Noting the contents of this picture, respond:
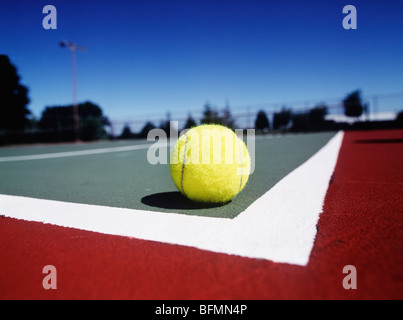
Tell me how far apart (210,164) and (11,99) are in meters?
47.4

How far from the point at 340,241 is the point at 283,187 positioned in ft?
5.06

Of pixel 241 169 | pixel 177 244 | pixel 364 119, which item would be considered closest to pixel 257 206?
pixel 241 169

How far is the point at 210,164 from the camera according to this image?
243 centimetres

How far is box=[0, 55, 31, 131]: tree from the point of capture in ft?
128

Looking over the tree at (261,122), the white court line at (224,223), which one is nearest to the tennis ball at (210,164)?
the white court line at (224,223)

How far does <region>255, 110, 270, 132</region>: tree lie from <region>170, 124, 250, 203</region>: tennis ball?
96.5ft

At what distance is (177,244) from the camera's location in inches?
66.4

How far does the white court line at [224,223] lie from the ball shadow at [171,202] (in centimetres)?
29

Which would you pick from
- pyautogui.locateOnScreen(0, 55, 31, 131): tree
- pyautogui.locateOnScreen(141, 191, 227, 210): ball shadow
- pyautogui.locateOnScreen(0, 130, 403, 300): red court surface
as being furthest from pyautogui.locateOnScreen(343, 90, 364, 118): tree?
pyautogui.locateOnScreen(0, 55, 31, 131): tree

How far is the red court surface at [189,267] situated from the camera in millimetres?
1225

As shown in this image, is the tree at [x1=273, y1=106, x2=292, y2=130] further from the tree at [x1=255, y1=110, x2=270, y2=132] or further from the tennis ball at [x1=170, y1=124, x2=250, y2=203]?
the tennis ball at [x1=170, y1=124, x2=250, y2=203]

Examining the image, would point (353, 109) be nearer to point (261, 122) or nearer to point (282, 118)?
point (282, 118)
